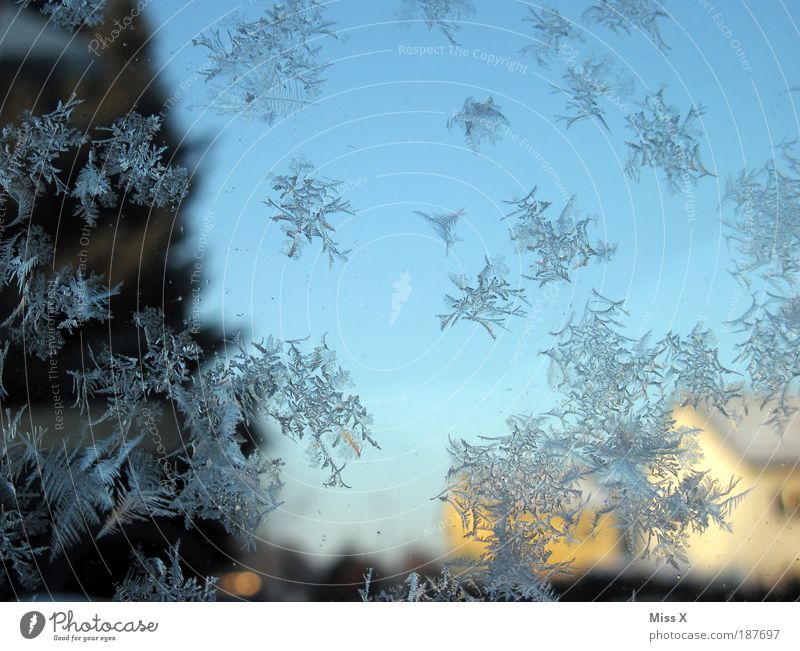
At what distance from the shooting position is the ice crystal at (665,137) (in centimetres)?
122

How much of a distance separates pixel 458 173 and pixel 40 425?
0.70m

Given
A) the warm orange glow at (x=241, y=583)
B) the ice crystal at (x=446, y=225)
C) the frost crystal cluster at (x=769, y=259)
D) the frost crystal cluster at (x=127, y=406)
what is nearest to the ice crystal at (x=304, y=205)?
the frost crystal cluster at (x=127, y=406)

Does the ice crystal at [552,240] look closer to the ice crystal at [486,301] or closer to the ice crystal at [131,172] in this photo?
the ice crystal at [486,301]

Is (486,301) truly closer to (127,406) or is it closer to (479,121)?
(479,121)

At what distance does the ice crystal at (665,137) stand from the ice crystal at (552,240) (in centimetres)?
13

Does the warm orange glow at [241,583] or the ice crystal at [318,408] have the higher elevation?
the ice crystal at [318,408]

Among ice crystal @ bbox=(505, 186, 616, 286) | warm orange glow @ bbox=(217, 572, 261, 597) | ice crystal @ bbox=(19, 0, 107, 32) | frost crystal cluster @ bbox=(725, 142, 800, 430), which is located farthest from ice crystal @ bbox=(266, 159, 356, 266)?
frost crystal cluster @ bbox=(725, 142, 800, 430)

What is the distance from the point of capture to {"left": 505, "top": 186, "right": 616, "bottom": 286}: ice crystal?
3.99 feet

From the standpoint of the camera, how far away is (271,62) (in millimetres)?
1207

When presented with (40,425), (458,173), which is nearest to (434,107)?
(458,173)

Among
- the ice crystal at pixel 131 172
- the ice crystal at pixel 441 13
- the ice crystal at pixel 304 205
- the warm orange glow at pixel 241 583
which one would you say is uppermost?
the ice crystal at pixel 441 13

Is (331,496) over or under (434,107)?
under

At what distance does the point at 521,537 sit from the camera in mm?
1211
